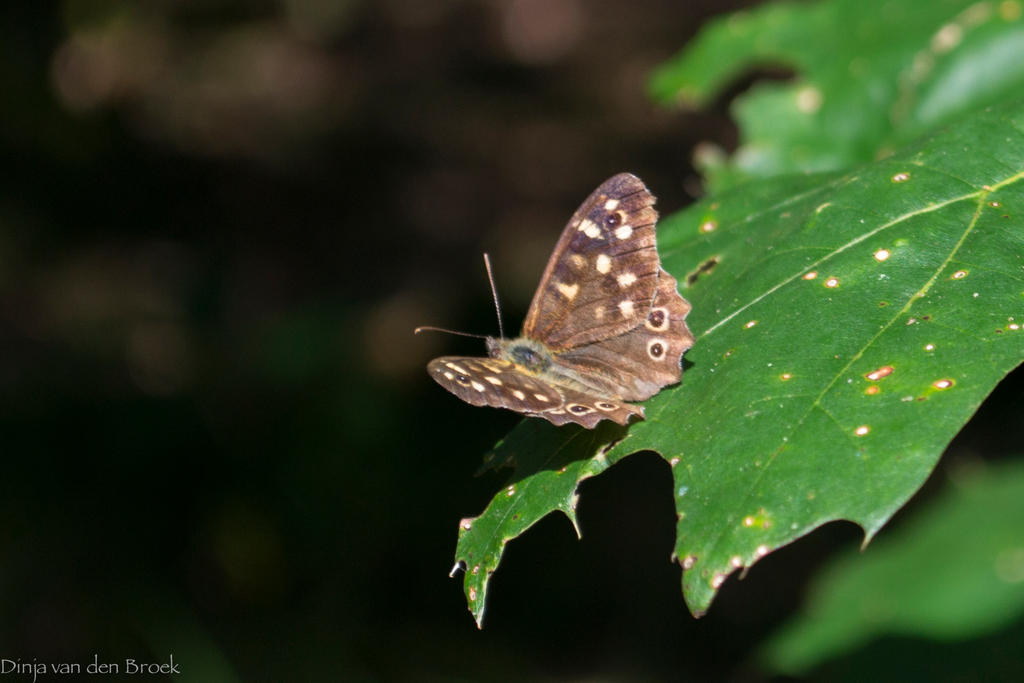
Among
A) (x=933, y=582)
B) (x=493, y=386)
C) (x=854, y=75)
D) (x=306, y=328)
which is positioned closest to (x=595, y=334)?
(x=493, y=386)

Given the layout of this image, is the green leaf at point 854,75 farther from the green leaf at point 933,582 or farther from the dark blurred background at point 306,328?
the green leaf at point 933,582

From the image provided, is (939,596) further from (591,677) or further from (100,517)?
(100,517)

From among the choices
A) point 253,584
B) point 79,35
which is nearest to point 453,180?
point 79,35

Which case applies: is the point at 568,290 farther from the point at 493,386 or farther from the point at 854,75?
the point at 854,75

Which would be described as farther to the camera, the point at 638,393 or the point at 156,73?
the point at 156,73

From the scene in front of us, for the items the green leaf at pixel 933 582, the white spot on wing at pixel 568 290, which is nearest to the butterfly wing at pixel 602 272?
the white spot on wing at pixel 568 290
